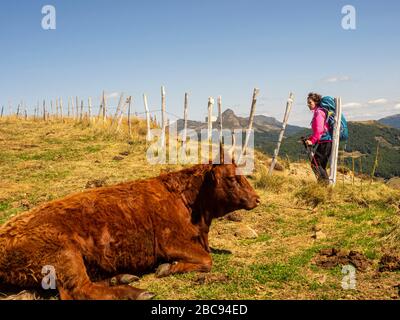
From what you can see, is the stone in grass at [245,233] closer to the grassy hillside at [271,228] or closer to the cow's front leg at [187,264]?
the grassy hillside at [271,228]

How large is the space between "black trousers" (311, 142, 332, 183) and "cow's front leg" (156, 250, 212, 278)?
20.7 ft

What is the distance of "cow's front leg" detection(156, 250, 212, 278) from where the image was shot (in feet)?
19.8

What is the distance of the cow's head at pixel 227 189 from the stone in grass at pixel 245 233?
1.62 metres

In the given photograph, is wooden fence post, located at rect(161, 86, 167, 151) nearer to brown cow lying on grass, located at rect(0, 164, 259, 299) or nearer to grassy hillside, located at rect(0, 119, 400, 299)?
grassy hillside, located at rect(0, 119, 400, 299)

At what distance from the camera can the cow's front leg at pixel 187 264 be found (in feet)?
19.8

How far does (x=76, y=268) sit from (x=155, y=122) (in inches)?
1057

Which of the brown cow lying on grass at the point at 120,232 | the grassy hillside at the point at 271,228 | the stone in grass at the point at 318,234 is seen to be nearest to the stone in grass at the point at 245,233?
the grassy hillside at the point at 271,228

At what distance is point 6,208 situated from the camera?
34.7ft

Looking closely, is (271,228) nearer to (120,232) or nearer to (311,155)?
(311,155)

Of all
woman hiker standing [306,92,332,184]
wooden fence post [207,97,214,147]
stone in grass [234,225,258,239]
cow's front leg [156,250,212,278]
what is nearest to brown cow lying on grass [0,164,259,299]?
cow's front leg [156,250,212,278]

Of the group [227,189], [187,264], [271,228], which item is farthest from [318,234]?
[187,264]

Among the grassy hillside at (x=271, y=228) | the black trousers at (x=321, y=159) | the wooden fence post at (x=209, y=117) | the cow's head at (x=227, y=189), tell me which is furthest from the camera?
the wooden fence post at (x=209, y=117)

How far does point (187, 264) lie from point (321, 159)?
683 cm
